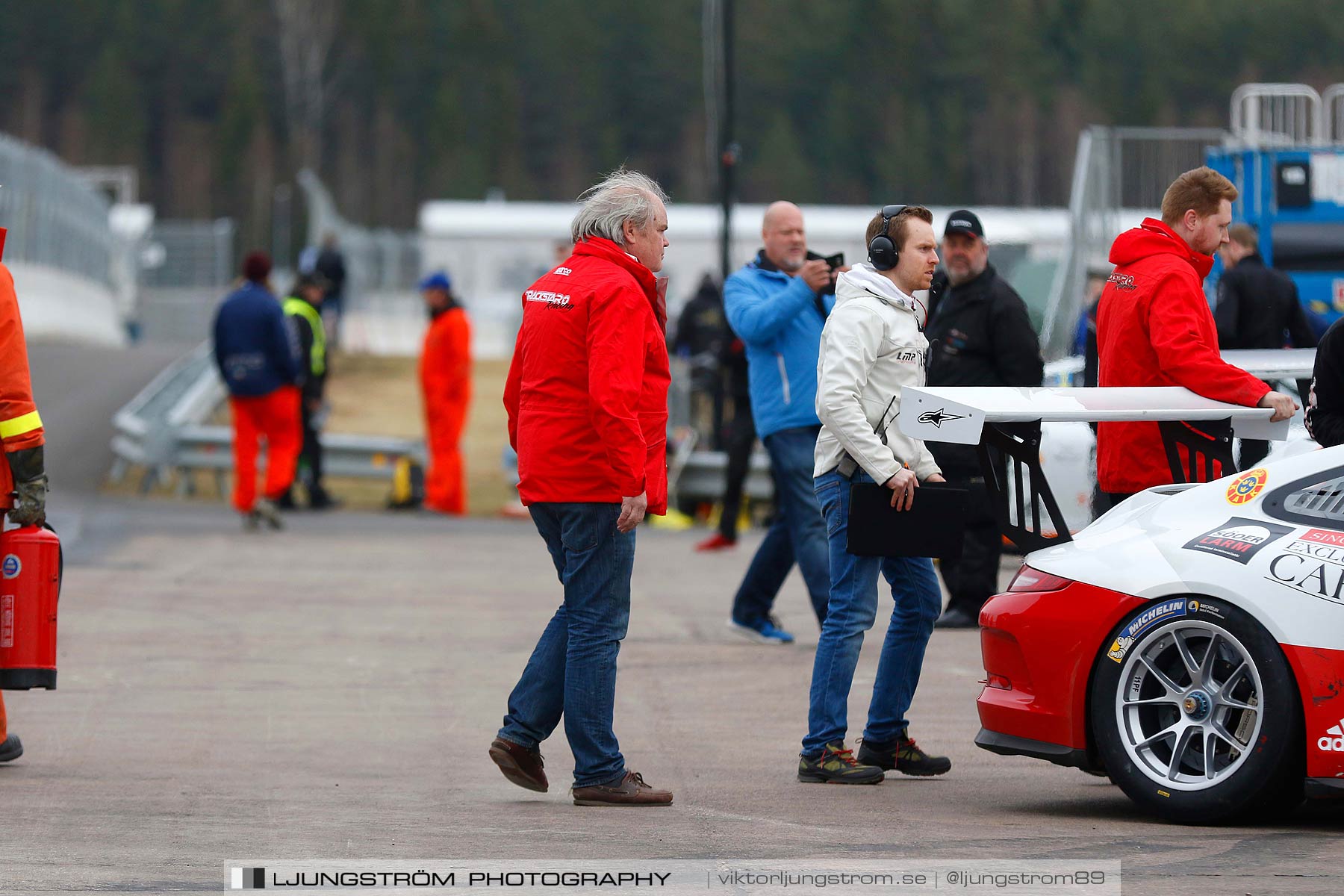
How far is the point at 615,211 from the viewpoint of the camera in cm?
618

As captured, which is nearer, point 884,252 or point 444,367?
point 884,252

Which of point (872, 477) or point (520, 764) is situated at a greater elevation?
point (872, 477)

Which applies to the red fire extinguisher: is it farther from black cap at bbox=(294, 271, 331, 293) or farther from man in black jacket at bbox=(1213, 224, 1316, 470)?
black cap at bbox=(294, 271, 331, 293)

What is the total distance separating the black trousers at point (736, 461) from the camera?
13.0 metres

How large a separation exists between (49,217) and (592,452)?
89.0 ft

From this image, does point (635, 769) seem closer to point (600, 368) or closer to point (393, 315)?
point (600, 368)

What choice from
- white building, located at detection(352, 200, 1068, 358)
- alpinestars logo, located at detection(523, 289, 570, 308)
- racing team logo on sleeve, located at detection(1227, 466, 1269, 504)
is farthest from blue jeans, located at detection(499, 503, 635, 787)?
white building, located at detection(352, 200, 1068, 358)

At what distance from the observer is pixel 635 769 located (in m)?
6.94

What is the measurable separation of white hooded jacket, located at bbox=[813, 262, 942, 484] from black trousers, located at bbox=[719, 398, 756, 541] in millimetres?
6191

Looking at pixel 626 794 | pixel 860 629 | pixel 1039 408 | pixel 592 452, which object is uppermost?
pixel 1039 408

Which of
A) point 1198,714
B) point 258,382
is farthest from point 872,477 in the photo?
point 258,382

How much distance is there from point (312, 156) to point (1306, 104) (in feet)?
214

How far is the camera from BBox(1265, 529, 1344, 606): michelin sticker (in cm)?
556

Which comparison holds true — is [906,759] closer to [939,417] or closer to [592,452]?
[939,417]
